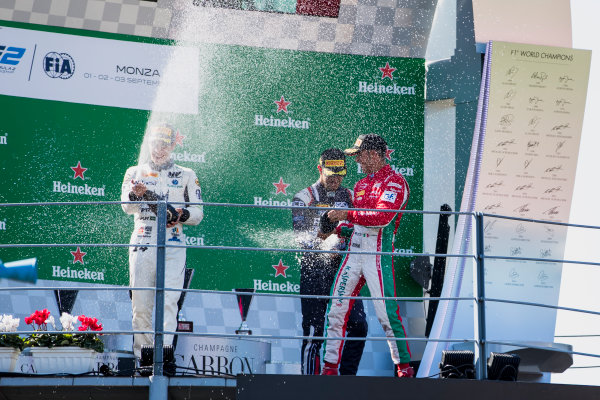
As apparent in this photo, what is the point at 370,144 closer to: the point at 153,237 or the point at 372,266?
the point at 372,266

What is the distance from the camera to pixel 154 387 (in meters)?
4.58

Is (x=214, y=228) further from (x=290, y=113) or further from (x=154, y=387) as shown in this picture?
(x=154, y=387)

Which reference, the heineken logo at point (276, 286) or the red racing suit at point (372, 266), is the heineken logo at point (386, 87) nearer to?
the heineken logo at point (276, 286)

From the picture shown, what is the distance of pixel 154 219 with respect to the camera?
632 centimetres

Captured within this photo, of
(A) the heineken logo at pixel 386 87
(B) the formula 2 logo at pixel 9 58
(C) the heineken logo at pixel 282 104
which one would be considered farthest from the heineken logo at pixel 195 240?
(B) the formula 2 logo at pixel 9 58

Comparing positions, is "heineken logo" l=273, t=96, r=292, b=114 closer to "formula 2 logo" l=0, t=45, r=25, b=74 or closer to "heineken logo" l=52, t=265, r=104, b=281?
"heineken logo" l=52, t=265, r=104, b=281

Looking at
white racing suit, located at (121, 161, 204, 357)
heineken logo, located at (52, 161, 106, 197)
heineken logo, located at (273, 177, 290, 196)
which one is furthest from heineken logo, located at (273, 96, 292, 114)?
white racing suit, located at (121, 161, 204, 357)

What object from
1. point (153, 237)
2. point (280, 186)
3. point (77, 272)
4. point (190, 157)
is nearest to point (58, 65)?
point (190, 157)

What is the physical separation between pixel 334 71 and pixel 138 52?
5.13 ft

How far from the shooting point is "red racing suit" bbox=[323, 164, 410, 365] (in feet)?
19.6

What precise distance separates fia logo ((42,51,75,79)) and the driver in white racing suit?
64.6 inches

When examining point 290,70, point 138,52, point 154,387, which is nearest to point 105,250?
point 138,52

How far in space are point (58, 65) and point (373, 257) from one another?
3.11 meters

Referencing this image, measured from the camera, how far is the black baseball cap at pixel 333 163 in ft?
22.7
